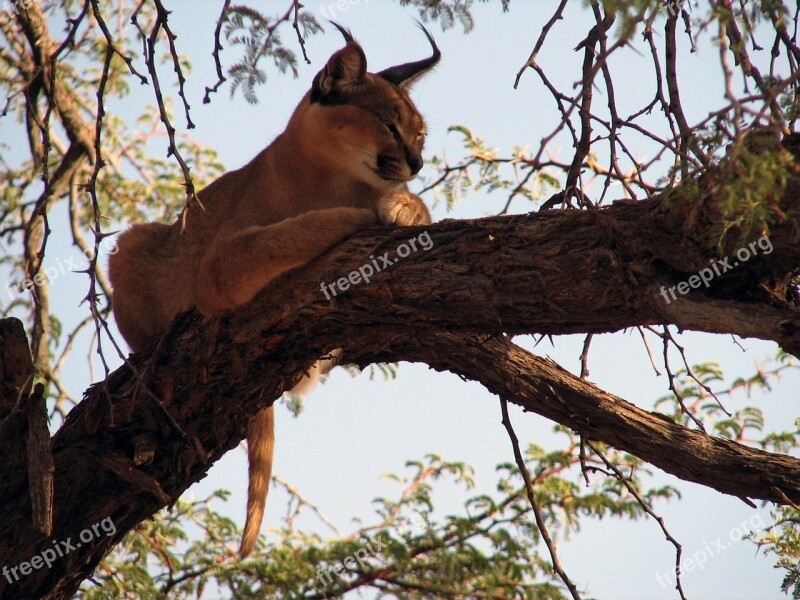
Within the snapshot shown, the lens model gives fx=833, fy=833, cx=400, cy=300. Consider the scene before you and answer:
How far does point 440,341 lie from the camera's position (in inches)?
133

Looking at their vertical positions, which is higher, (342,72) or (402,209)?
(342,72)

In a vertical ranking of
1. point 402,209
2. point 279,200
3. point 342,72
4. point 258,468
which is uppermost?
point 342,72

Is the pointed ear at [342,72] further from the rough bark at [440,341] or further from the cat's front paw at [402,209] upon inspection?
the rough bark at [440,341]

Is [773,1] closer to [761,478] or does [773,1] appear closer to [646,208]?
[646,208]

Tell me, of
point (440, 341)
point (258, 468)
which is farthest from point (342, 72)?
point (258, 468)

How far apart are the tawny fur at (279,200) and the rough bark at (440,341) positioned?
0.28m

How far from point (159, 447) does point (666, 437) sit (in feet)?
6.77

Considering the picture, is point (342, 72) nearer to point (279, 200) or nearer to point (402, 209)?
point (279, 200)

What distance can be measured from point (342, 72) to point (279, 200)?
2.30 ft

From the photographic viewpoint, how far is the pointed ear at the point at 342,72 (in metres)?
4.01

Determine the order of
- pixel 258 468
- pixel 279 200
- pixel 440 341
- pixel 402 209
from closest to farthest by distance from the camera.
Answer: pixel 440 341 < pixel 402 209 < pixel 279 200 < pixel 258 468

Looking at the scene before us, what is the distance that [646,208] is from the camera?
9.09 ft

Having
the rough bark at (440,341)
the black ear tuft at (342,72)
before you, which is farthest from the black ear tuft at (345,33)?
the rough bark at (440,341)

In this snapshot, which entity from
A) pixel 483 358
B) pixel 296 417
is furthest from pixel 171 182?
pixel 483 358
